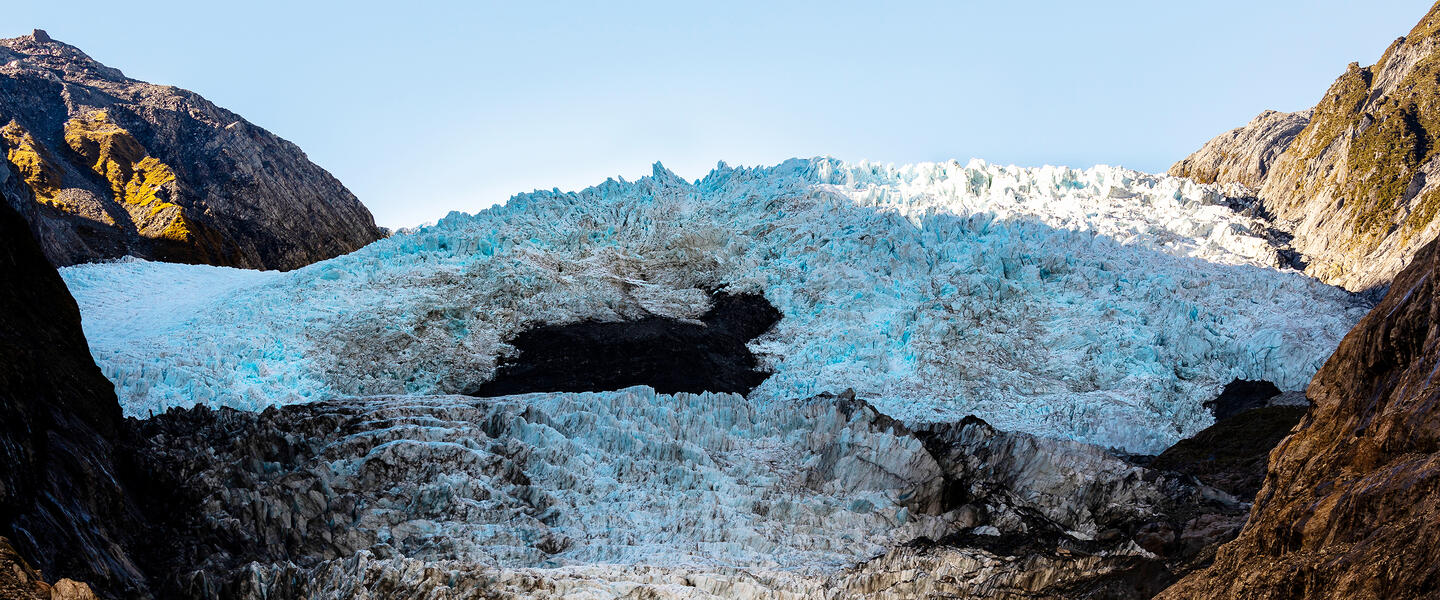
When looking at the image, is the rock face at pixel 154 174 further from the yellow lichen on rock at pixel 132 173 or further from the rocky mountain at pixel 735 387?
the rocky mountain at pixel 735 387

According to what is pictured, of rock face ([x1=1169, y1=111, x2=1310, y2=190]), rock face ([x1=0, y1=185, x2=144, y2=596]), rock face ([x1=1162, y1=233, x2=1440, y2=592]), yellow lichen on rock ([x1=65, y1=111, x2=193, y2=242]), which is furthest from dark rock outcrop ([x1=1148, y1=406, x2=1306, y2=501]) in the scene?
yellow lichen on rock ([x1=65, y1=111, x2=193, y2=242])

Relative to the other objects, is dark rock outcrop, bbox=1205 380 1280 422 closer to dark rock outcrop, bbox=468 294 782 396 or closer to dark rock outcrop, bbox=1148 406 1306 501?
dark rock outcrop, bbox=1148 406 1306 501

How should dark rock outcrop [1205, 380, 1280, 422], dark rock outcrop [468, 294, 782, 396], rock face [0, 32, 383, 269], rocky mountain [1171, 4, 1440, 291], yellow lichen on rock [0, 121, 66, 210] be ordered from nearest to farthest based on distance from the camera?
dark rock outcrop [1205, 380, 1280, 422] < dark rock outcrop [468, 294, 782, 396] < rocky mountain [1171, 4, 1440, 291] < yellow lichen on rock [0, 121, 66, 210] < rock face [0, 32, 383, 269]

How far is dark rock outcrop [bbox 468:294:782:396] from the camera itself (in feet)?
Result: 95.3

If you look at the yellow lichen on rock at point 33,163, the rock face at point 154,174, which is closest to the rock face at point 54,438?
the rock face at point 154,174

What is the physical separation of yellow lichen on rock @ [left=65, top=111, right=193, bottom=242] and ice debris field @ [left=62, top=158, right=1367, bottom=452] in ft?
26.0

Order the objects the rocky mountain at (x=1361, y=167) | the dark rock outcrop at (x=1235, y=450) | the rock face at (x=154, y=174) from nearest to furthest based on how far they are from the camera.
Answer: the dark rock outcrop at (x=1235, y=450), the rocky mountain at (x=1361, y=167), the rock face at (x=154, y=174)

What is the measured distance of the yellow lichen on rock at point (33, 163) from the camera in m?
43.8

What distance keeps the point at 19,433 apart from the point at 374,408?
27.3 feet

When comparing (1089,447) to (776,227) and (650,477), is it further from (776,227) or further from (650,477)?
(776,227)

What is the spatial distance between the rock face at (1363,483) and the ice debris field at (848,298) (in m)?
13.7

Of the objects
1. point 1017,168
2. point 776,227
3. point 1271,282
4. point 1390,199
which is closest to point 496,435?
point 776,227

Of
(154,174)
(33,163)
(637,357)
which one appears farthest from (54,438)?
(154,174)

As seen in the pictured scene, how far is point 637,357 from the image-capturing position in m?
30.7
